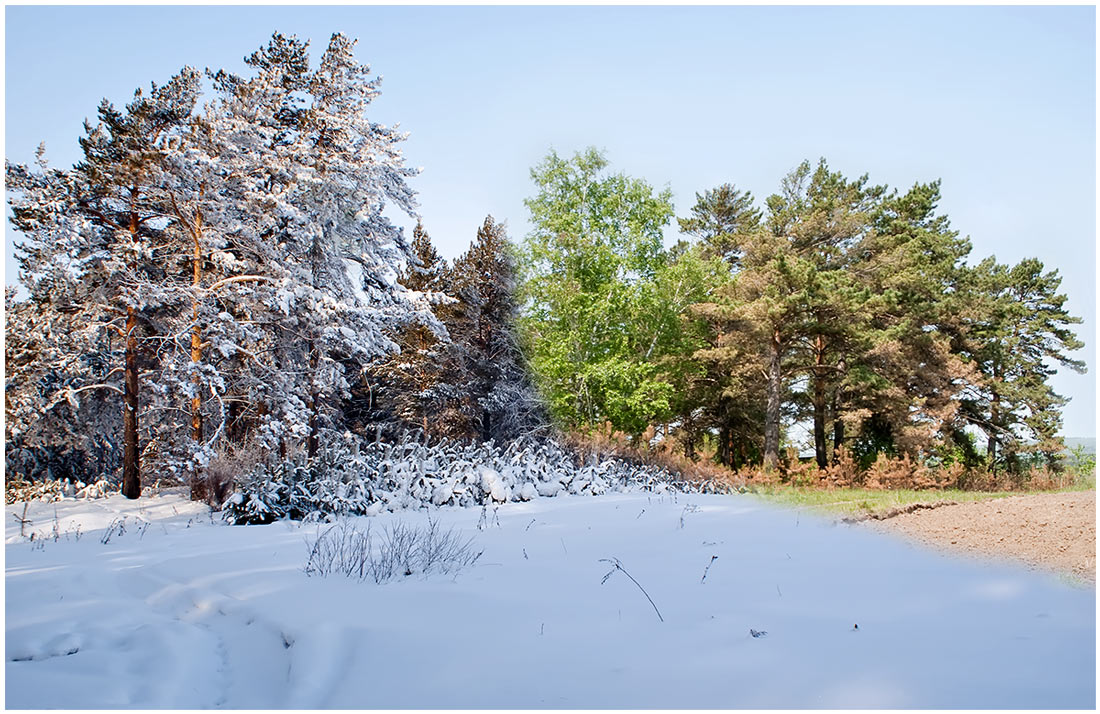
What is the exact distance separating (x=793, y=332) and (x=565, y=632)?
1469 centimetres

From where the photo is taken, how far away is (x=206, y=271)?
44.9 ft

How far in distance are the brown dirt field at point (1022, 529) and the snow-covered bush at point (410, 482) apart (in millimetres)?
4874

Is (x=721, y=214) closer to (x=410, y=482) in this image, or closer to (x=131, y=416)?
(x=410, y=482)

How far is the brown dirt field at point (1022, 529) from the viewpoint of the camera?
14.1 ft

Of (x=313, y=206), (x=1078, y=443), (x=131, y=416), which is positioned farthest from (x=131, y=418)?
(x=1078, y=443)

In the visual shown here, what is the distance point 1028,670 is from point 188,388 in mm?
11362

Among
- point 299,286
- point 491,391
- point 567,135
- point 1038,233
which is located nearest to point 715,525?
point 1038,233

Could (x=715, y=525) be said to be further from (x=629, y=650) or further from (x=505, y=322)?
(x=505, y=322)

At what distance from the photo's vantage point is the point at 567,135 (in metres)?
17.4

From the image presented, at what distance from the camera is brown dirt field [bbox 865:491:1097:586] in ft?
14.1

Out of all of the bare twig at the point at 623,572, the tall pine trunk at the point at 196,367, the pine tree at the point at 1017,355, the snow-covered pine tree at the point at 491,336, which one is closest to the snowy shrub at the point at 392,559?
the bare twig at the point at 623,572

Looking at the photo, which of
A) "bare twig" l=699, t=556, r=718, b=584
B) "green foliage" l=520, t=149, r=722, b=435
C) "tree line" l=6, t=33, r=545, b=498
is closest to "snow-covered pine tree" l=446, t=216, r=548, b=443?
"green foliage" l=520, t=149, r=722, b=435

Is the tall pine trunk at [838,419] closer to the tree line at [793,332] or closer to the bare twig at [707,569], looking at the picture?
the tree line at [793,332]

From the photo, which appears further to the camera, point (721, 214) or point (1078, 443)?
point (721, 214)
